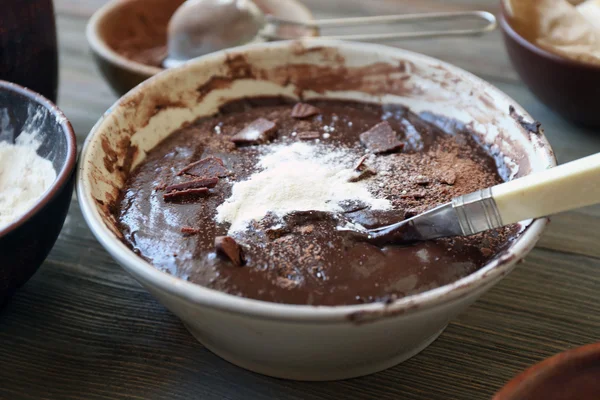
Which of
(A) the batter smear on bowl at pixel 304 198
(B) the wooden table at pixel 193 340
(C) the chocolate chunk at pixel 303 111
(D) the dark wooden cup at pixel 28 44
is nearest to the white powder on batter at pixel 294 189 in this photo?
(A) the batter smear on bowl at pixel 304 198

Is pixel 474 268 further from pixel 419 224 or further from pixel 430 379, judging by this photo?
pixel 430 379

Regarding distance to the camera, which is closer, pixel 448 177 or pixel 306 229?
pixel 306 229

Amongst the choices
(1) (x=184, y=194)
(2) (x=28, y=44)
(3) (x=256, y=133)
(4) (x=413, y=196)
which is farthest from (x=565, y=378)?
(2) (x=28, y=44)

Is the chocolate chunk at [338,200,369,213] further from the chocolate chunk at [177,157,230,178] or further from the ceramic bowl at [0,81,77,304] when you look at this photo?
the ceramic bowl at [0,81,77,304]

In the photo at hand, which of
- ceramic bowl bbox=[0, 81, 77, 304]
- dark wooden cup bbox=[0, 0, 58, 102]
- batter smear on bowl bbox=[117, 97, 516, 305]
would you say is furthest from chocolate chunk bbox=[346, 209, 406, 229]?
dark wooden cup bbox=[0, 0, 58, 102]

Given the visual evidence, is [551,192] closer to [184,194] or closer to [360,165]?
[360,165]

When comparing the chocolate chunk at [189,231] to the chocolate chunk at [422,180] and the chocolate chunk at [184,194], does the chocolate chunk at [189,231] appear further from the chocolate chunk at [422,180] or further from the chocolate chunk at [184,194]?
the chocolate chunk at [422,180]

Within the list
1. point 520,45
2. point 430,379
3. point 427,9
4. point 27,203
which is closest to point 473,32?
point 520,45
